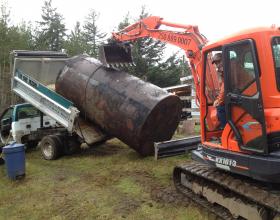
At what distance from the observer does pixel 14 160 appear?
942 cm

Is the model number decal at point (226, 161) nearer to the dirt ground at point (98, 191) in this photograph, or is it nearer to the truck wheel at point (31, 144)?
the dirt ground at point (98, 191)

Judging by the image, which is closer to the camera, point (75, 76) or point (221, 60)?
point (221, 60)

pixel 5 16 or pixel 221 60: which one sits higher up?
pixel 5 16

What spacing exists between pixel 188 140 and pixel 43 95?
4381 millimetres

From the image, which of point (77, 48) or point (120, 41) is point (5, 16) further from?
point (120, 41)

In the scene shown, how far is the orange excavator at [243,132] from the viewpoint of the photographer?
5.39 metres

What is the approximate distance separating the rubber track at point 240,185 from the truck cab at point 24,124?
6.76 metres

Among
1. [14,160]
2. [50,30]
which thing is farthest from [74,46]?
[14,160]

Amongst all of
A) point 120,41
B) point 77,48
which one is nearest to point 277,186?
point 120,41

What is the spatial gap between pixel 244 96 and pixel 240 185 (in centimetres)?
137

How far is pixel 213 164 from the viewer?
21.2ft

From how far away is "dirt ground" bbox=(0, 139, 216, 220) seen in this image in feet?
23.1

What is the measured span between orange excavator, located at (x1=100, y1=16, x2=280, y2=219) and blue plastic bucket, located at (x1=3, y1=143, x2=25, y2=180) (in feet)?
13.6

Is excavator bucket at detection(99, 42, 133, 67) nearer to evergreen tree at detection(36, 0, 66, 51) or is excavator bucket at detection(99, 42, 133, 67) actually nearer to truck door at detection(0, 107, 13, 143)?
truck door at detection(0, 107, 13, 143)
